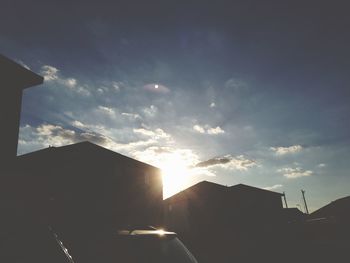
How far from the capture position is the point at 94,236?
4.03m

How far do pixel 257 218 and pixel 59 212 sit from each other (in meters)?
28.6

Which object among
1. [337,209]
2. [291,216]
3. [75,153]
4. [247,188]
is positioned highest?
[75,153]

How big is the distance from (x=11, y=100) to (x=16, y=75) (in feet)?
3.16

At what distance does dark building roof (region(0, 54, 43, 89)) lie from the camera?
9.19 meters

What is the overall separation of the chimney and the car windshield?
6170 millimetres

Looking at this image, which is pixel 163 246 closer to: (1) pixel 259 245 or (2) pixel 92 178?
(1) pixel 259 245

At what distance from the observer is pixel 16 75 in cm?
957

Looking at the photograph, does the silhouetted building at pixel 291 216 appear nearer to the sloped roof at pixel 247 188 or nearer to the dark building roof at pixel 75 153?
the sloped roof at pixel 247 188

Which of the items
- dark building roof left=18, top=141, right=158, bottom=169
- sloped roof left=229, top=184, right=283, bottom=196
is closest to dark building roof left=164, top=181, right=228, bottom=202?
sloped roof left=229, top=184, right=283, bottom=196

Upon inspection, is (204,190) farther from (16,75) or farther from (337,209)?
(16,75)

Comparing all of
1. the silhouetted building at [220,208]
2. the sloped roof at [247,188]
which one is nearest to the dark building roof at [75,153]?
the silhouetted building at [220,208]

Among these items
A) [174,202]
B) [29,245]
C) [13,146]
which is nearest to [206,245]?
[13,146]

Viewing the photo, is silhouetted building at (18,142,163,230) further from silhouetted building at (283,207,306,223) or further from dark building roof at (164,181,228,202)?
silhouetted building at (283,207,306,223)

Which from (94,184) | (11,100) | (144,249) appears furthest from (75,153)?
(144,249)
